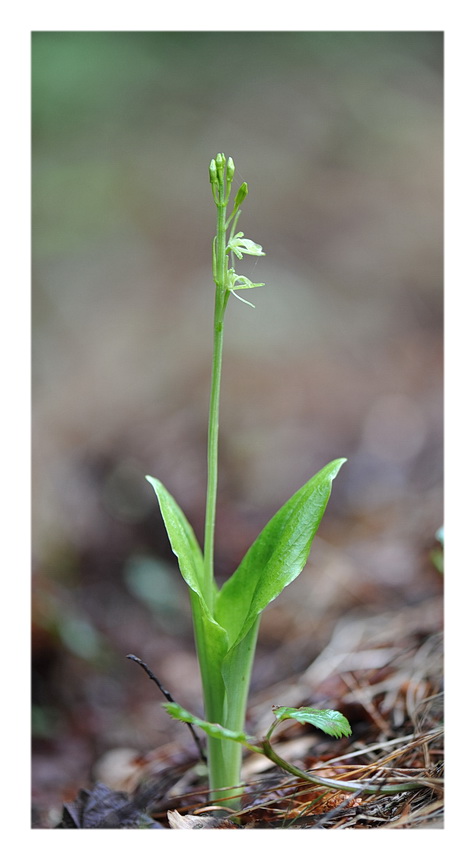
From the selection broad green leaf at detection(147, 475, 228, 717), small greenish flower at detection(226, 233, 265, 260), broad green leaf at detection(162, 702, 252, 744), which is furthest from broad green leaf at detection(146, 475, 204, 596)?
small greenish flower at detection(226, 233, 265, 260)

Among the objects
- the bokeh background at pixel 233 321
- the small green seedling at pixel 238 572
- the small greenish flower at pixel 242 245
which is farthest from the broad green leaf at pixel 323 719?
the bokeh background at pixel 233 321

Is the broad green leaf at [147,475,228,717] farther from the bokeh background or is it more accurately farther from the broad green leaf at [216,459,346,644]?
the bokeh background

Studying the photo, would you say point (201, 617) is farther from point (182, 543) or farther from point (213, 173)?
point (213, 173)

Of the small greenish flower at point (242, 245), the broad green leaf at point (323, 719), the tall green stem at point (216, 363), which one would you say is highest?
the small greenish flower at point (242, 245)

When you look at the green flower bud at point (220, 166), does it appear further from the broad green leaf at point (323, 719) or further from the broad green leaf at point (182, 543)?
the broad green leaf at point (323, 719)

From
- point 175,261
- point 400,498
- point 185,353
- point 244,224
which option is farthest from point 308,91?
point 400,498

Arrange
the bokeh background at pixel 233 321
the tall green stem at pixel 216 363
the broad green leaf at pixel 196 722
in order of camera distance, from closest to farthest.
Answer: the broad green leaf at pixel 196 722 < the tall green stem at pixel 216 363 < the bokeh background at pixel 233 321

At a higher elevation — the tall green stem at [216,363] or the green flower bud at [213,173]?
the green flower bud at [213,173]
